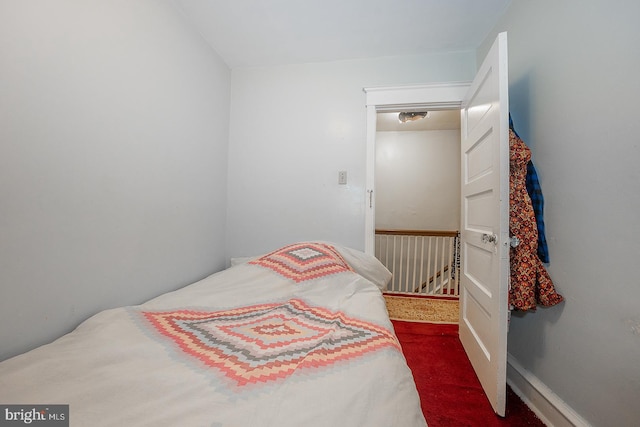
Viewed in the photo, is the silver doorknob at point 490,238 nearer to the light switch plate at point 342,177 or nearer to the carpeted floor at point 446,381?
the carpeted floor at point 446,381

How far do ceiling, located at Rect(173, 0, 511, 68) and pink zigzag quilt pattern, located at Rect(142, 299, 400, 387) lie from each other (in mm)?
1935

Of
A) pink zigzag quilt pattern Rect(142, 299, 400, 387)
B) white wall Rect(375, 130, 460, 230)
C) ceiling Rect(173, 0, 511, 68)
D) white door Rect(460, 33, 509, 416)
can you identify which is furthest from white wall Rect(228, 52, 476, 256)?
white wall Rect(375, 130, 460, 230)

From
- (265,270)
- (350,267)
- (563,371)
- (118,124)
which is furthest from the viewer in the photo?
(350,267)

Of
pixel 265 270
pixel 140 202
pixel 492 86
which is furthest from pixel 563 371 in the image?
pixel 140 202

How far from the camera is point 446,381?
5.23 feet

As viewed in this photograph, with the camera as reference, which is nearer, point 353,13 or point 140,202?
point 140,202

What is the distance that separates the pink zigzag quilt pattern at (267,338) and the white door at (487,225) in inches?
28.7

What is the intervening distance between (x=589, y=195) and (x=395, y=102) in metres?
1.52

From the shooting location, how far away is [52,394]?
67cm

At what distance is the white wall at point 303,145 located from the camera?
2.29 metres

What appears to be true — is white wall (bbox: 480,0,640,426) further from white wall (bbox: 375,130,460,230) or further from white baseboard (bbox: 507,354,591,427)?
white wall (bbox: 375,130,460,230)

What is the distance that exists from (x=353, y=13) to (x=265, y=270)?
6.13ft

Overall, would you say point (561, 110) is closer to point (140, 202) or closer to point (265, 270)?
point (265, 270)

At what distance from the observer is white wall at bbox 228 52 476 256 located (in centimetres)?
229
